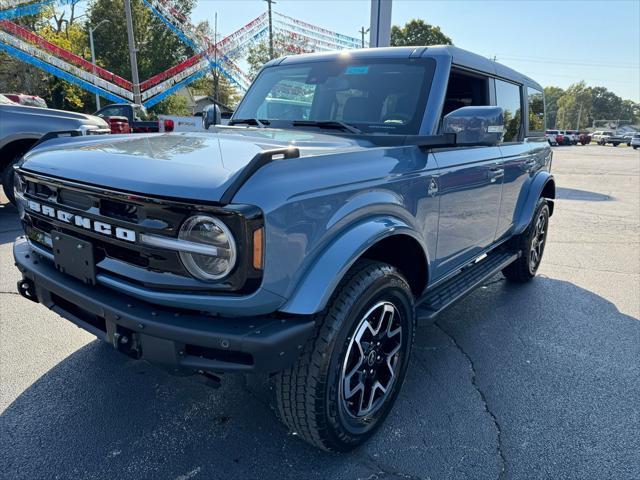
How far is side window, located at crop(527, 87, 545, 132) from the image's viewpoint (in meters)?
4.71

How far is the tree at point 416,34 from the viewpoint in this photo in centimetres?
4625

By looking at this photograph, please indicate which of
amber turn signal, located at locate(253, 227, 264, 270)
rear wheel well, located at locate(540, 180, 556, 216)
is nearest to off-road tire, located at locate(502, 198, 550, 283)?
rear wheel well, located at locate(540, 180, 556, 216)

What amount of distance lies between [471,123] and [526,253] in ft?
8.22

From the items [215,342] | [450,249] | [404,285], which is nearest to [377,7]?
[450,249]

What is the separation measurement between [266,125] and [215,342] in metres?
1.97

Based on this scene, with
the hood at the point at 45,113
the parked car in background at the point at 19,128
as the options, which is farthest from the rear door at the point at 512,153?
the hood at the point at 45,113

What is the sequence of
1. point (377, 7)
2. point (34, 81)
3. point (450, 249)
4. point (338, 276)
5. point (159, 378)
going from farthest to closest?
1. point (34, 81)
2. point (377, 7)
3. point (450, 249)
4. point (159, 378)
5. point (338, 276)

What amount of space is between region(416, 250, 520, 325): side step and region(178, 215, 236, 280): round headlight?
1330 mm

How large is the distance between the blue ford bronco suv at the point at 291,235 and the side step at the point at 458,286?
0.08 ft

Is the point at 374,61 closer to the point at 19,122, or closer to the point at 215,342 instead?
the point at 215,342

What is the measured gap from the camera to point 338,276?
1.86 metres

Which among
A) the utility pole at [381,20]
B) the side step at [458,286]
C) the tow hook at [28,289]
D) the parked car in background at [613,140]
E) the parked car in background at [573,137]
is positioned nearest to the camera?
the tow hook at [28,289]

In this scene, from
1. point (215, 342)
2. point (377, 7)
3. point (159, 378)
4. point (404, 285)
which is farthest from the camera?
point (377, 7)

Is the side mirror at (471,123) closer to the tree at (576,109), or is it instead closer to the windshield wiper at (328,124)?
the windshield wiper at (328,124)
